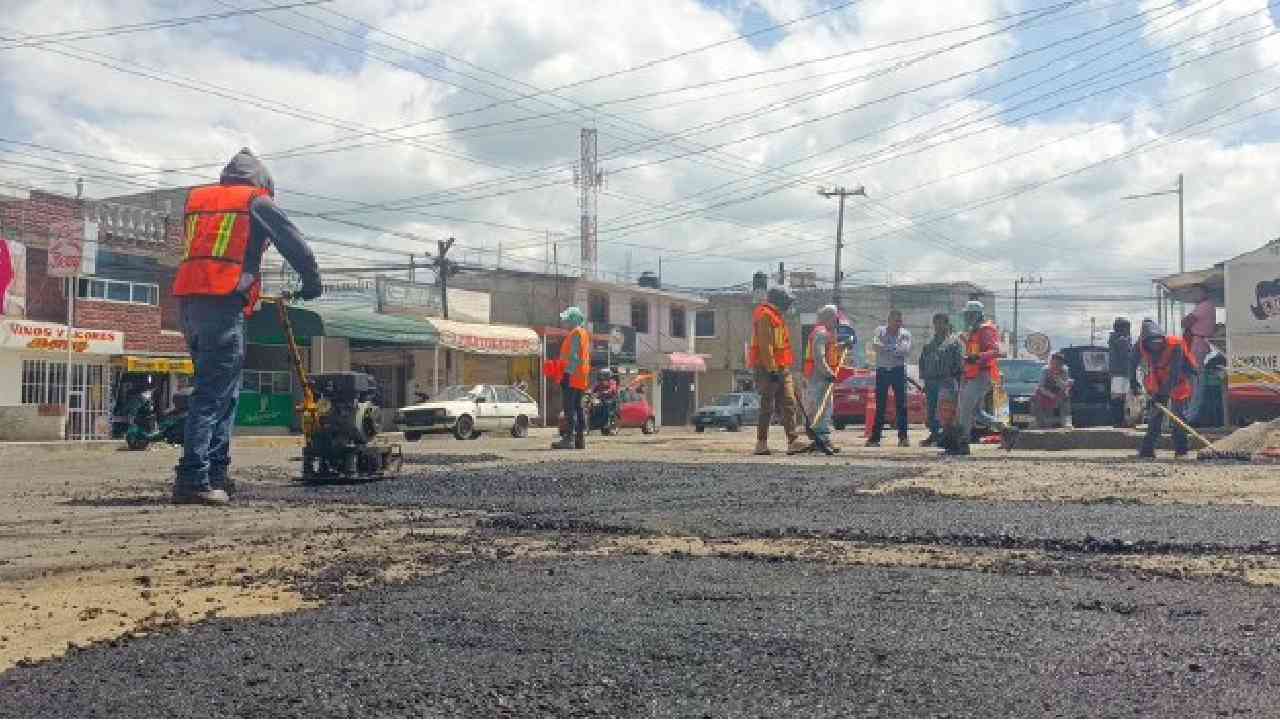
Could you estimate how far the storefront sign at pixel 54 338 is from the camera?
96.8ft

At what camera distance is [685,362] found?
58.8 metres

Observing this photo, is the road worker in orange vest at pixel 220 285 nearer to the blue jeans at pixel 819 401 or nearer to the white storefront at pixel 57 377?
the blue jeans at pixel 819 401

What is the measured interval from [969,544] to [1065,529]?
0.74 metres

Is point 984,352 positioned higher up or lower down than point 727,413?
higher up

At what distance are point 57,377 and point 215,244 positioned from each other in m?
26.7

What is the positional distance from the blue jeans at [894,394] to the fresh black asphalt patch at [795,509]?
6379 mm

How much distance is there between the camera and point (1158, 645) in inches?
137

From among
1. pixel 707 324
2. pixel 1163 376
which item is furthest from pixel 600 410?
pixel 707 324

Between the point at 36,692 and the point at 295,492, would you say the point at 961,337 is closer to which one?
the point at 295,492

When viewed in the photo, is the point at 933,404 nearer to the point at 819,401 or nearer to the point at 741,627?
the point at 819,401

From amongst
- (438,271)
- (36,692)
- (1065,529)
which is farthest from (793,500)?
(438,271)

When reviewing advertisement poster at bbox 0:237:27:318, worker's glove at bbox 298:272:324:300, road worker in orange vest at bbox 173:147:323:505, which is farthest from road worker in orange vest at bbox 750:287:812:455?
advertisement poster at bbox 0:237:27:318

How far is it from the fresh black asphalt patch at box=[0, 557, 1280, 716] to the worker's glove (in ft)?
14.8

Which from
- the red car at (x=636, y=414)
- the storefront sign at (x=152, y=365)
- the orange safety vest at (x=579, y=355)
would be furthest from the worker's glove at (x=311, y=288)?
the storefront sign at (x=152, y=365)
